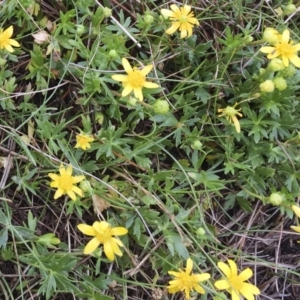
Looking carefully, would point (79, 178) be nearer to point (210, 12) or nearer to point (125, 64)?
point (125, 64)

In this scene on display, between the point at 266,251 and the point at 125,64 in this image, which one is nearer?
the point at 125,64

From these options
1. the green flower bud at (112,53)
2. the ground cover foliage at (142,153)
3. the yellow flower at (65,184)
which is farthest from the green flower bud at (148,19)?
the yellow flower at (65,184)

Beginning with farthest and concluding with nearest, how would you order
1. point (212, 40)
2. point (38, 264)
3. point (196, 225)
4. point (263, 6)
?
1. point (263, 6)
2. point (212, 40)
3. point (196, 225)
4. point (38, 264)

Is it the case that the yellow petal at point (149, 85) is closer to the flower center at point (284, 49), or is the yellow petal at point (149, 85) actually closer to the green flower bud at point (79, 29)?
the green flower bud at point (79, 29)

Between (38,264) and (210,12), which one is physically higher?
(210,12)

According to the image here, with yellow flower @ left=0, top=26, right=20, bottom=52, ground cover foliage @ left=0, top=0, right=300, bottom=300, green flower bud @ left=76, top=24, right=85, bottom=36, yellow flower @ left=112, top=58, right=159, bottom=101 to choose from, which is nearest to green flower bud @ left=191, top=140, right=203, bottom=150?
ground cover foliage @ left=0, top=0, right=300, bottom=300

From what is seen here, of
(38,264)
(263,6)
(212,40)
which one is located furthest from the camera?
(263,6)

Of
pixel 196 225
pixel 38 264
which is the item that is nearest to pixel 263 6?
pixel 196 225
